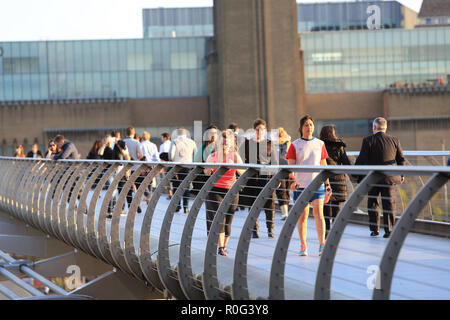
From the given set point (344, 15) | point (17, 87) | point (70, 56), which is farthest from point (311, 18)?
point (17, 87)

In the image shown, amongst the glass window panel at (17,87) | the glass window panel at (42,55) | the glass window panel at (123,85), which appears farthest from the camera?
the glass window panel at (42,55)

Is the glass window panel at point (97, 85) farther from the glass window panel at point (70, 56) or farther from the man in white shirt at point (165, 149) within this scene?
the man in white shirt at point (165, 149)

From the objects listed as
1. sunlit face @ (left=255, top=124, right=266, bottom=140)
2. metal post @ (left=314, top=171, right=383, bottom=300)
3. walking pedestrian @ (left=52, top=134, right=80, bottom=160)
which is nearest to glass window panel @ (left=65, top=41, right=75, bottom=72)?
walking pedestrian @ (left=52, top=134, right=80, bottom=160)

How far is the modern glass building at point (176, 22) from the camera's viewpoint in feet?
304

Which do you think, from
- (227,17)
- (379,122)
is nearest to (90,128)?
(227,17)

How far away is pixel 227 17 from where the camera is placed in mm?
54938

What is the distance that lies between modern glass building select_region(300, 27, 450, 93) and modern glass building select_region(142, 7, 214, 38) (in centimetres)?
3160

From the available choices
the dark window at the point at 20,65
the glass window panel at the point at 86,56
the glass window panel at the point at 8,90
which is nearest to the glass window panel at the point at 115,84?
the glass window panel at the point at 86,56

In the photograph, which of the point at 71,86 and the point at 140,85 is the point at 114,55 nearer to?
the point at 140,85

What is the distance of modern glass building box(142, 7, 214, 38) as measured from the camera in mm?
92562

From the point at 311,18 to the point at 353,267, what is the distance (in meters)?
84.8

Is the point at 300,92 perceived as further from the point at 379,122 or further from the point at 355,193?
the point at 355,193

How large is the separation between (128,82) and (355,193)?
6036cm

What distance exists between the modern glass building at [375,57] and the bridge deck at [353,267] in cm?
5431
